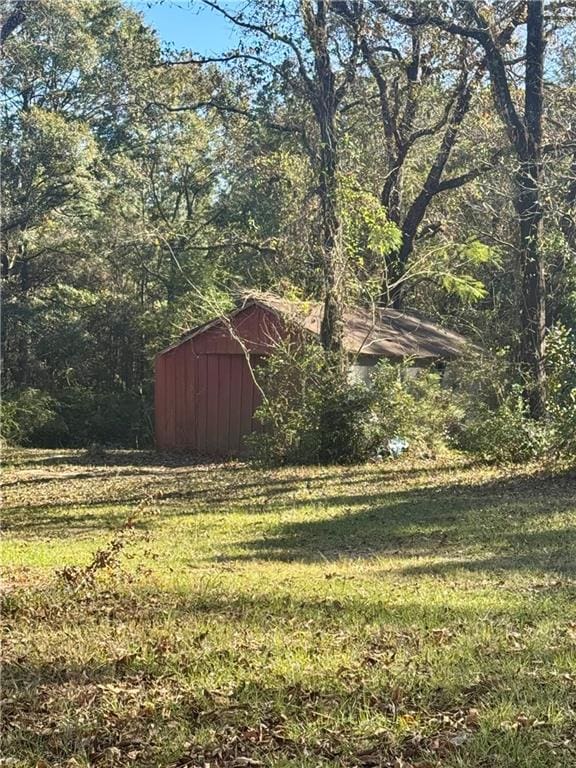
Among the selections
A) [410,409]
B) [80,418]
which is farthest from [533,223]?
[80,418]

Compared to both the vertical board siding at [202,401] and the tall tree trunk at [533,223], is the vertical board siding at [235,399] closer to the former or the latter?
the vertical board siding at [202,401]

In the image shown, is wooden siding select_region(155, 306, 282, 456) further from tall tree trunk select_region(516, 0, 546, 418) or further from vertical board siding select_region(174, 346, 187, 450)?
tall tree trunk select_region(516, 0, 546, 418)

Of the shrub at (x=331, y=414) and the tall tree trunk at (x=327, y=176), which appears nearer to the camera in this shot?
the shrub at (x=331, y=414)

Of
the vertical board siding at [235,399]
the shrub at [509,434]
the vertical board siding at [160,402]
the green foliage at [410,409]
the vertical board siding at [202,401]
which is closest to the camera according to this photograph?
the shrub at [509,434]

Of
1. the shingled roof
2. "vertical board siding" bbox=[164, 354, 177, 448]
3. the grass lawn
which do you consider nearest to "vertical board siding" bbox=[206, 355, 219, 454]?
"vertical board siding" bbox=[164, 354, 177, 448]

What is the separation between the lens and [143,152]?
92.5 feet

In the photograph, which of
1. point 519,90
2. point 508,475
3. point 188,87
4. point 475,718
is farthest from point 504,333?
point 475,718

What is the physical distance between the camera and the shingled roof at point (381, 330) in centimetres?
1578

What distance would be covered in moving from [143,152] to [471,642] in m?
26.2

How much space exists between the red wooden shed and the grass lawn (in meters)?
8.18

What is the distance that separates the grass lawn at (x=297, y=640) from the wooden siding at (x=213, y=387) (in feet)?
27.4

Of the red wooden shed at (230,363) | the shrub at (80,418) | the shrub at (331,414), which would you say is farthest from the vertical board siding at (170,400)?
the shrub at (331,414)

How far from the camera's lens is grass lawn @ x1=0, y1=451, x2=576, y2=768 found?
132 inches

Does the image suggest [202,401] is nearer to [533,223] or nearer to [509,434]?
[509,434]
